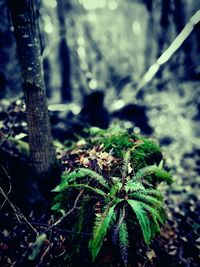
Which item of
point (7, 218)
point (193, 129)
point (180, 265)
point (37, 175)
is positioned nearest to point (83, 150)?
point (37, 175)

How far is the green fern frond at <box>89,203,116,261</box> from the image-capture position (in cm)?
303

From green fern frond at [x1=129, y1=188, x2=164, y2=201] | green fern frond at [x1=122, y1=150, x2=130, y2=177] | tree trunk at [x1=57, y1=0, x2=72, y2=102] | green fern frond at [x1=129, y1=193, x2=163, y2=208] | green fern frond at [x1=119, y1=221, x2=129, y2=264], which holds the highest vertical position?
tree trunk at [x1=57, y1=0, x2=72, y2=102]

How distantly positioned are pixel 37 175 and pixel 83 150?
982 millimetres

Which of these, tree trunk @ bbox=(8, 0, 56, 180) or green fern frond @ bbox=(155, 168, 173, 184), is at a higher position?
tree trunk @ bbox=(8, 0, 56, 180)

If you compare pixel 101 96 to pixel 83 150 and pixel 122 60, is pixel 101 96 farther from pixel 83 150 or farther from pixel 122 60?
pixel 83 150

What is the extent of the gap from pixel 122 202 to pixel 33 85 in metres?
2.32

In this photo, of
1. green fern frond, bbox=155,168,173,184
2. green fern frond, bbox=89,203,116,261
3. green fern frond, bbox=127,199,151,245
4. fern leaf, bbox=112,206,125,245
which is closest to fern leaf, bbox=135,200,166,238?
green fern frond, bbox=127,199,151,245

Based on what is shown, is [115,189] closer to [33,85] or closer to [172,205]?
[33,85]

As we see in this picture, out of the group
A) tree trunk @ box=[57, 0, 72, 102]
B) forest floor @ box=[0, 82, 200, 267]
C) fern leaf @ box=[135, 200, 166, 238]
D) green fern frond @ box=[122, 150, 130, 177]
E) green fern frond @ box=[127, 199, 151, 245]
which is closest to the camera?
green fern frond @ box=[127, 199, 151, 245]

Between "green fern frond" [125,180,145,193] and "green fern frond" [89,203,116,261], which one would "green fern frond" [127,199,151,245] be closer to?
"green fern frond" [125,180,145,193]

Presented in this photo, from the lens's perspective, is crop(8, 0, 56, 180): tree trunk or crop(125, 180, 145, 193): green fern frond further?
crop(8, 0, 56, 180): tree trunk

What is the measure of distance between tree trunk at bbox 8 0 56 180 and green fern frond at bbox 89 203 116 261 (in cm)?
180

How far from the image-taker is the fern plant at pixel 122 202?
3.09 metres

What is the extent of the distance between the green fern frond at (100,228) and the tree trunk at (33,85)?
5.89ft
